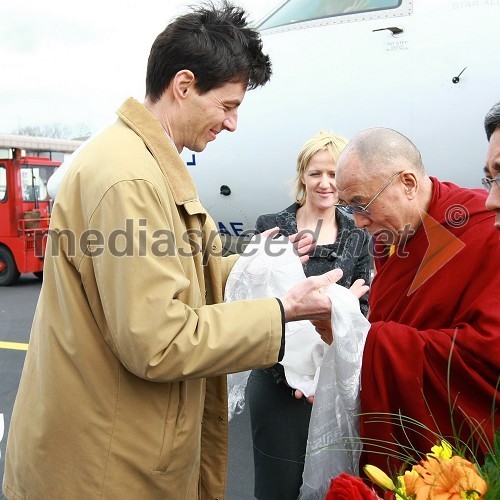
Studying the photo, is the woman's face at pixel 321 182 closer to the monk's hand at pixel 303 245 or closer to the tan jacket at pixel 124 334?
the monk's hand at pixel 303 245

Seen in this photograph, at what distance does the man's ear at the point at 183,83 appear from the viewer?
162 cm

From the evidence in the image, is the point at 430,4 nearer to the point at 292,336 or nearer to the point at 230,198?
the point at 230,198

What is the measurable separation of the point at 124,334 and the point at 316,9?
3.42 meters

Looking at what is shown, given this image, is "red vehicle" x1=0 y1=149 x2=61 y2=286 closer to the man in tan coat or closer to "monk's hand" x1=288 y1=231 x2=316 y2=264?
"monk's hand" x1=288 y1=231 x2=316 y2=264

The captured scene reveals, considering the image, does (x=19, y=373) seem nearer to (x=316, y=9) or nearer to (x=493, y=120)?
(x=316, y=9)

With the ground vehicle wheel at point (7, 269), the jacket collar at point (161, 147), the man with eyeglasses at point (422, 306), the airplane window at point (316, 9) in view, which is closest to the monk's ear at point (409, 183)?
the man with eyeglasses at point (422, 306)

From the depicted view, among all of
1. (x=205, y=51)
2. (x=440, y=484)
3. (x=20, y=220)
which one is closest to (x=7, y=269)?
(x=20, y=220)

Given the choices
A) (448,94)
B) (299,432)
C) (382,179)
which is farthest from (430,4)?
(299,432)

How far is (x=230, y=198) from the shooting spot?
14.5 feet

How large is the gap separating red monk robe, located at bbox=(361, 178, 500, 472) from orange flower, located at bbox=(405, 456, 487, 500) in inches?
20.8

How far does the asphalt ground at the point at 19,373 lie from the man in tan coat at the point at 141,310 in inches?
73.8

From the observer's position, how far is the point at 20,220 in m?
9.52

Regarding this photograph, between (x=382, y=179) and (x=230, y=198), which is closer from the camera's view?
(x=382, y=179)

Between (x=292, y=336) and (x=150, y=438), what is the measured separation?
0.82 metres
